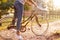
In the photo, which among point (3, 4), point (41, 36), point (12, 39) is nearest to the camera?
point (12, 39)

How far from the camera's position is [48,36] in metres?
9.24

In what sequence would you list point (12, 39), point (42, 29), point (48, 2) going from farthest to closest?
point (48, 2) < point (42, 29) < point (12, 39)

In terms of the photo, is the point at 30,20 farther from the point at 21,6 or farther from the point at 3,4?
the point at 3,4

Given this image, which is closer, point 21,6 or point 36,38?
point 21,6

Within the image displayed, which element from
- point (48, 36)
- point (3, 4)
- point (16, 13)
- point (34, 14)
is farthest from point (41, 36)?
point (3, 4)

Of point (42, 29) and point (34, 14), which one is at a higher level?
point (34, 14)

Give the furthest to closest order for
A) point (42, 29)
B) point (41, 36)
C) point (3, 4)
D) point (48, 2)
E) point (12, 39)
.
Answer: point (48, 2)
point (3, 4)
point (42, 29)
point (41, 36)
point (12, 39)

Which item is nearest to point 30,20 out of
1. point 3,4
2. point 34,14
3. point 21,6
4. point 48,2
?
point 34,14

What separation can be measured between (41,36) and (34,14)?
0.94m

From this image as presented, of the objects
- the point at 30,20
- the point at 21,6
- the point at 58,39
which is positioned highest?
the point at 21,6

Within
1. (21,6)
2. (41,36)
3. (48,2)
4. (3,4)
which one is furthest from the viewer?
(48,2)

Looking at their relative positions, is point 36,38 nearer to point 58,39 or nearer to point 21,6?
point 58,39

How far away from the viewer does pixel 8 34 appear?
9.66 m

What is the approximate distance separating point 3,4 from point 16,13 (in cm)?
460
